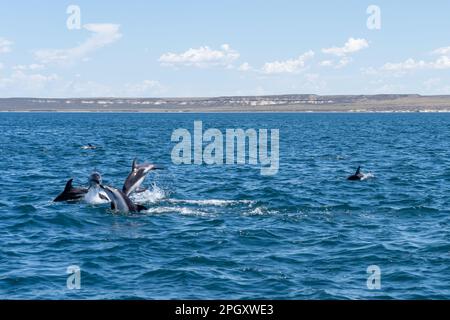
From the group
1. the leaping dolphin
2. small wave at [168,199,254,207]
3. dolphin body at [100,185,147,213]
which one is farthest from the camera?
small wave at [168,199,254,207]

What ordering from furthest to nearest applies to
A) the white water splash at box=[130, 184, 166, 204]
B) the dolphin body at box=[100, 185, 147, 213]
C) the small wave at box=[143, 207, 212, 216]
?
the white water splash at box=[130, 184, 166, 204] → the small wave at box=[143, 207, 212, 216] → the dolphin body at box=[100, 185, 147, 213]

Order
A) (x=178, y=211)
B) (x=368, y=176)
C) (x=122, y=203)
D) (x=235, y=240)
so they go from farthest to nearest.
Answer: (x=368, y=176) < (x=178, y=211) < (x=122, y=203) < (x=235, y=240)

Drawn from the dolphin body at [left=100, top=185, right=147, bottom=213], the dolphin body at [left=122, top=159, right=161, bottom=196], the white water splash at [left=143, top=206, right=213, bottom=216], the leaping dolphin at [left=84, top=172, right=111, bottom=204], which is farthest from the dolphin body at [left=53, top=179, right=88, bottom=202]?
the white water splash at [left=143, top=206, right=213, bottom=216]

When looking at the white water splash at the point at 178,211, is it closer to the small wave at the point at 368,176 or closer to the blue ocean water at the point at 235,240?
the blue ocean water at the point at 235,240

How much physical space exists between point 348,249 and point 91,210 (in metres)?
13.3

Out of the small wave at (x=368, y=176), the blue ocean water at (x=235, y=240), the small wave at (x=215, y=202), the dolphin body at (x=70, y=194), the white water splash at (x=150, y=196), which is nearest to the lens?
the blue ocean water at (x=235, y=240)

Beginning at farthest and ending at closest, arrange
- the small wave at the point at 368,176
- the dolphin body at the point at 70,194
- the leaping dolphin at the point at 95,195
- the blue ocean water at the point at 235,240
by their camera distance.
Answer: the small wave at the point at 368,176, the dolphin body at the point at 70,194, the leaping dolphin at the point at 95,195, the blue ocean water at the point at 235,240

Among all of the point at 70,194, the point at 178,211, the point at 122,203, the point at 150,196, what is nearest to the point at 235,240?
the point at 178,211

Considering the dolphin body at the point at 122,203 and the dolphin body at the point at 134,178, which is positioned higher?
the dolphin body at the point at 134,178

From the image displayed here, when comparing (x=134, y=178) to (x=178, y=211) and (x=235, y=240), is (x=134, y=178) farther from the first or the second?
(x=235, y=240)

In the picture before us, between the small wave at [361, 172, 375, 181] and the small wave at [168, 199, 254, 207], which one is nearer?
the small wave at [168, 199, 254, 207]

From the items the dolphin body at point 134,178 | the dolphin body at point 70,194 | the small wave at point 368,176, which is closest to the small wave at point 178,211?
the dolphin body at point 134,178

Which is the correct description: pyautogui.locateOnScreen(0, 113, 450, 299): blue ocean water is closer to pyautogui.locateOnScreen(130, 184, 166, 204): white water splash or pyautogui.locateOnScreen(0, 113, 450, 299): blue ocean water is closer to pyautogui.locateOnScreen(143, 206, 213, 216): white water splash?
pyautogui.locateOnScreen(143, 206, 213, 216): white water splash

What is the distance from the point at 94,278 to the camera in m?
18.6
